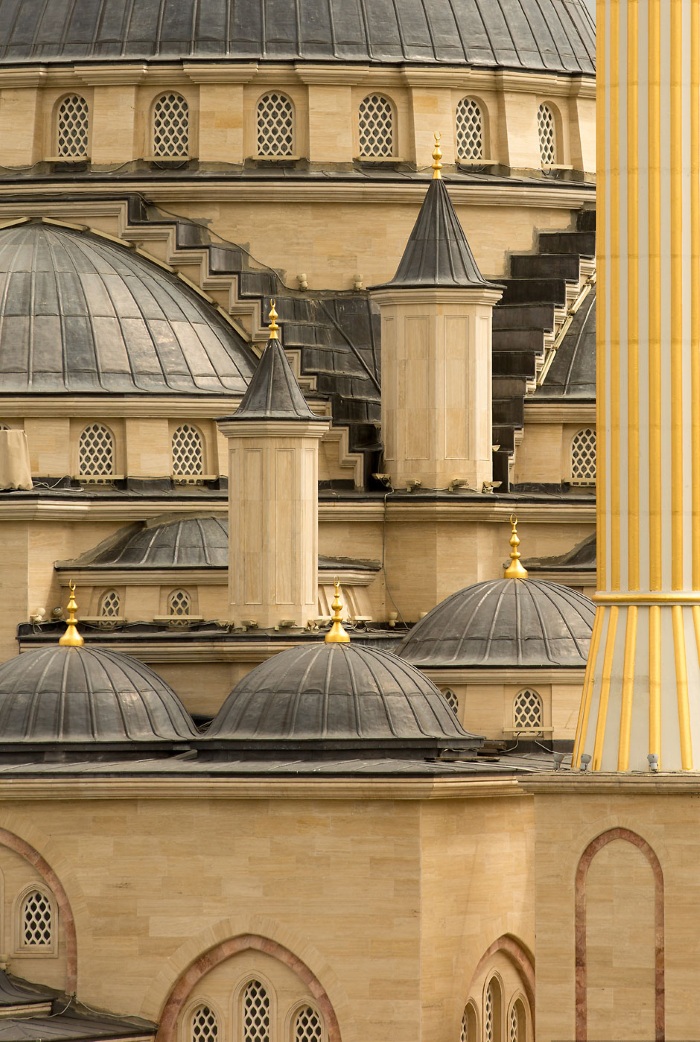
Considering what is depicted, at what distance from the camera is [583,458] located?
66.6 m

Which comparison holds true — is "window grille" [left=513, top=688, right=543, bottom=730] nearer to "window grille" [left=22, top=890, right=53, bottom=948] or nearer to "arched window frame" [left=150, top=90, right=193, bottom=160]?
"window grille" [left=22, top=890, right=53, bottom=948]

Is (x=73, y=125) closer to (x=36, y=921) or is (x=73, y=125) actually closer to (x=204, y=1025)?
(x=36, y=921)

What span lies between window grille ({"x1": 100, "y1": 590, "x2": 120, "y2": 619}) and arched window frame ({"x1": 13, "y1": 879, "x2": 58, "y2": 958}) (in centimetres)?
746

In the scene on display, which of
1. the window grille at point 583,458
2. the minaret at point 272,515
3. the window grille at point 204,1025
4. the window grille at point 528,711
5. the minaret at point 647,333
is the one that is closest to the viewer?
the minaret at point 647,333

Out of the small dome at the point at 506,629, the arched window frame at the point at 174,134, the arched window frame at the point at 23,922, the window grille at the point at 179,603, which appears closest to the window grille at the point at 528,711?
the small dome at the point at 506,629

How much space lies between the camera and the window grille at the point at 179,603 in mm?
61594

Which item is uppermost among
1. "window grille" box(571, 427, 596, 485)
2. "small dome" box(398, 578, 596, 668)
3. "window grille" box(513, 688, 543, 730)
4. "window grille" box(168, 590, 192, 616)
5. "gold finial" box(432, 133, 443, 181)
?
"gold finial" box(432, 133, 443, 181)

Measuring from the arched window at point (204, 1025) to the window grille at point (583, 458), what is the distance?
1526cm

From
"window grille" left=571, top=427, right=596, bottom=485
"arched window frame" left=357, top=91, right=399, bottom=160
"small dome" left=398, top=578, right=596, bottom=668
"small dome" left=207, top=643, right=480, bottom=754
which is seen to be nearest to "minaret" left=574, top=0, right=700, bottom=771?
"small dome" left=207, top=643, right=480, bottom=754

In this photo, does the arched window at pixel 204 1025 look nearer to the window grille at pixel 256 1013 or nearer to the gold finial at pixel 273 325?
the window grille at pixel 256 1013

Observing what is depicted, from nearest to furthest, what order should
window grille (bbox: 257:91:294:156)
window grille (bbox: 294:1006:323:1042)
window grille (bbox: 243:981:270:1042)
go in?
window grille (bbox: 294:1006:323:1042)
window grille (bbox: 243:981:270:1042)
window grille (bbox: 257:91:294:156)

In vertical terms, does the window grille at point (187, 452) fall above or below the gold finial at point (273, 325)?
below

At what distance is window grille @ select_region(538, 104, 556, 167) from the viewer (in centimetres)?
7169

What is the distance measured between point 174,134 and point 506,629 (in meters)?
15.0
